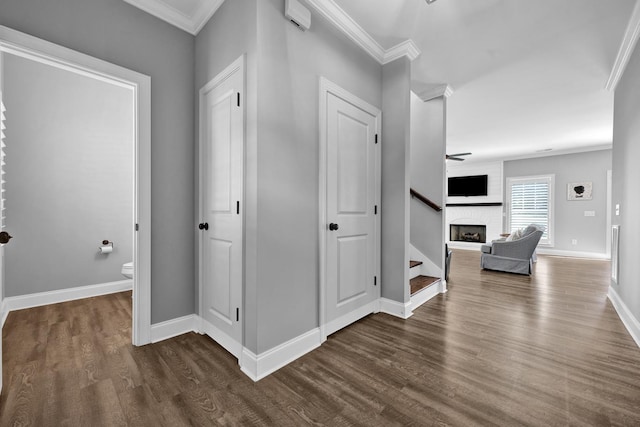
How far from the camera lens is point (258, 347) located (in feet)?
5.74

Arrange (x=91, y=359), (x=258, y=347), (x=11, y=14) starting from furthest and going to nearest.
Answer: (x=91, y=359), (x=258, y=347), (x=11, y=14)

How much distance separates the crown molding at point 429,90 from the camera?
11.7 feet

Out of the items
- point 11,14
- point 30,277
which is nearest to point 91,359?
point 30,277

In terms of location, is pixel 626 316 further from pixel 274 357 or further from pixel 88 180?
pixel 88 180

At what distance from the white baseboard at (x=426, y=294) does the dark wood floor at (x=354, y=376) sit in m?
0.19

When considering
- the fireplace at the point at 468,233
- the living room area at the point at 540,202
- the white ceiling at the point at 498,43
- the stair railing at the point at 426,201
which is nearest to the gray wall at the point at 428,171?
the stair railing at the point at 426,201

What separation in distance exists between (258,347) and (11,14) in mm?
2485

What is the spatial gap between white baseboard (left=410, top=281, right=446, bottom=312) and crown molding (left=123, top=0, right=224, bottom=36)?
321cm

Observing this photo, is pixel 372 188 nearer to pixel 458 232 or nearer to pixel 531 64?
pixel 531 64

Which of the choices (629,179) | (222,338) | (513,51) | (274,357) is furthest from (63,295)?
(629,179)

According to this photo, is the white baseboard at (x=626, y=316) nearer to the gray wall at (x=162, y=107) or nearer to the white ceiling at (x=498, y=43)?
the white ceiling at (x=498, y=43)

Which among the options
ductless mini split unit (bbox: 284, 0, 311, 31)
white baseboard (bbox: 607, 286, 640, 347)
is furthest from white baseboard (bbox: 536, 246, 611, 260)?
ductless mini split unit (bbox: 284, 0, 311, 31)

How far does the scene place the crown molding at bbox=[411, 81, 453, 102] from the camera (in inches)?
141

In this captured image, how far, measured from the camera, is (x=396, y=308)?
275 centimetres
